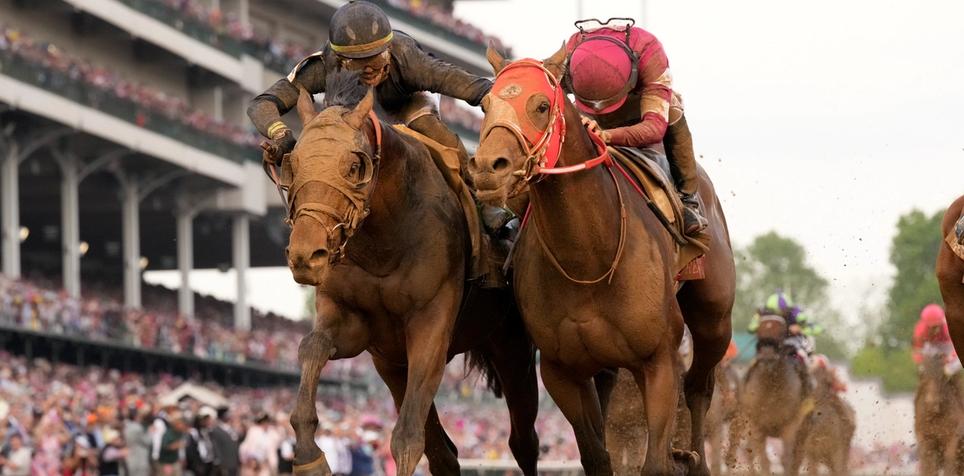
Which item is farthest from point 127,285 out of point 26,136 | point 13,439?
point 13,439

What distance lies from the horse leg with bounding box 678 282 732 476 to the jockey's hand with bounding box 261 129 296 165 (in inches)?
101

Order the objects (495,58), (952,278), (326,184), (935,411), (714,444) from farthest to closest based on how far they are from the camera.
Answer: (714,444)
(935,411)
(952,278)
(495,58)
(326,184)

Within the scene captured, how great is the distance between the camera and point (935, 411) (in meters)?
16.1

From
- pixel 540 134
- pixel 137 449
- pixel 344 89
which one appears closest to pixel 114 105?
pixel 137 449

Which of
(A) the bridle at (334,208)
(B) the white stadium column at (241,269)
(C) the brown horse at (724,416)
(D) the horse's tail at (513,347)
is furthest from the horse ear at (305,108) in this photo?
(B) the white stadium column at (241,269)

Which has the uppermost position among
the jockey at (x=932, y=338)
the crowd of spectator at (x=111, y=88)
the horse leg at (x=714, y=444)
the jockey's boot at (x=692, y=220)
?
the crowd of spectator at (x=111, y=88)

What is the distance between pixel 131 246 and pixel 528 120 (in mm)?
34629

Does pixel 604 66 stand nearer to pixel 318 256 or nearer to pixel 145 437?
pixel 318 256

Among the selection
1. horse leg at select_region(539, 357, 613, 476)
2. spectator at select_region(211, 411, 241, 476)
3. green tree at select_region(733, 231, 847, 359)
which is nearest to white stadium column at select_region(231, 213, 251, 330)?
spectator at select_region(211, 411, 241, 476)

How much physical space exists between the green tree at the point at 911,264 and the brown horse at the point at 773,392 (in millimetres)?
54644

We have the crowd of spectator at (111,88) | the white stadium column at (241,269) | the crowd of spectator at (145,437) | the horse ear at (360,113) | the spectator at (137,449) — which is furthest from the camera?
the white stadium column at (241,269)

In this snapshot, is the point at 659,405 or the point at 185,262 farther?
the point at 185,262

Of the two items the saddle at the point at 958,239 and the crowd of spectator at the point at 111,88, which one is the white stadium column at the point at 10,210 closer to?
the crowd of spectator at the point at 111,88

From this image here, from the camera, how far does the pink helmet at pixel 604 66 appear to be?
9.41 metres
